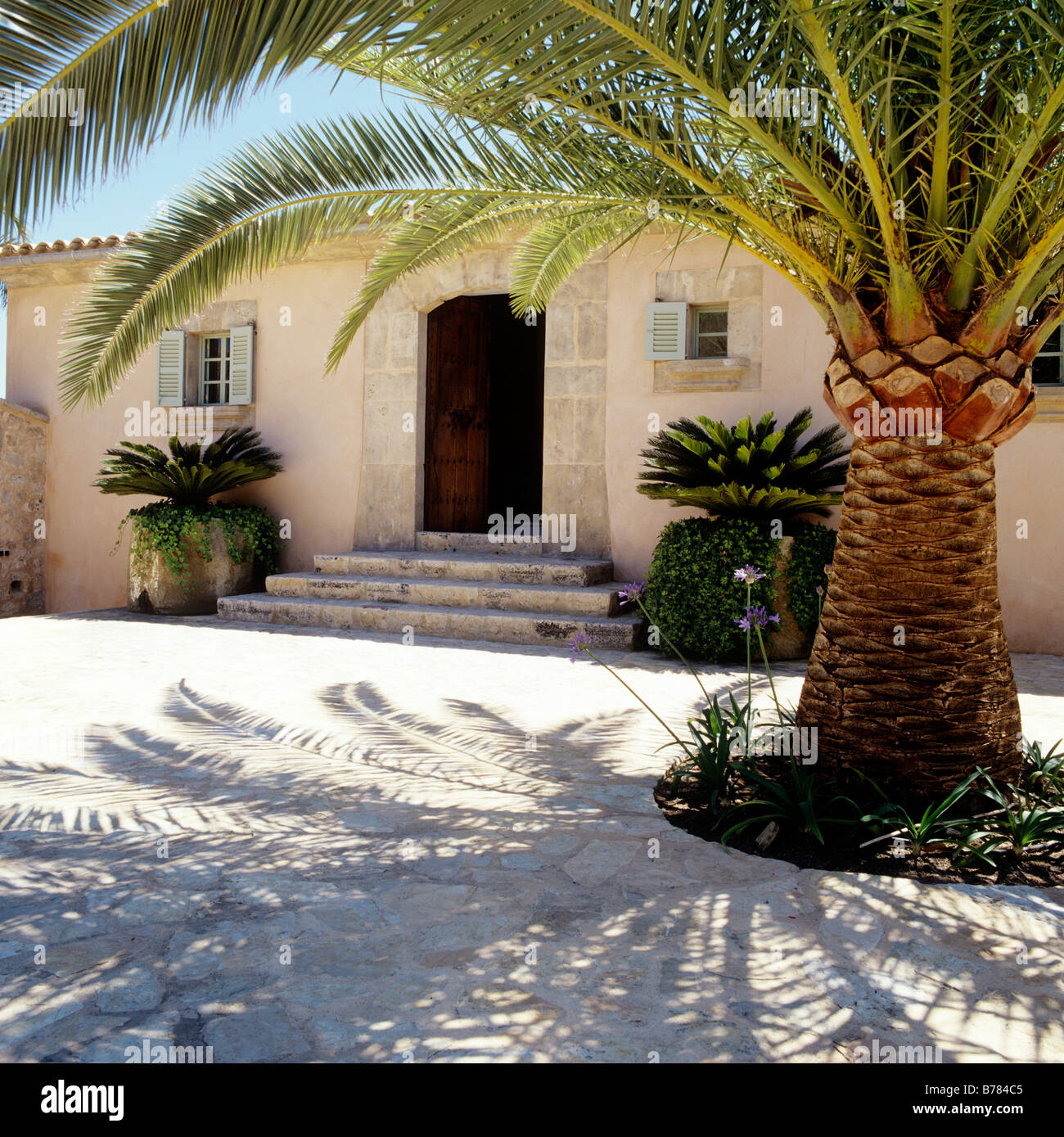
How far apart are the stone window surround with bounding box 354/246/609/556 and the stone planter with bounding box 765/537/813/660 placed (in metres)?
2.31

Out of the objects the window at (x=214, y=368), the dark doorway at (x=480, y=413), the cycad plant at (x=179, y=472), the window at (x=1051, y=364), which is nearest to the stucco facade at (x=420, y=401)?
the window at (x=214, y=368)

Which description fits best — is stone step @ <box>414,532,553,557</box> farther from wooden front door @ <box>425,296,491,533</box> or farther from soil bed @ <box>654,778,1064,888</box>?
soil bed @ <box>654,778,1064,888</box>

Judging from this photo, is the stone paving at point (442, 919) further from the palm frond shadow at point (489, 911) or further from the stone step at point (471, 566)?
the stone step at point (471, 566)

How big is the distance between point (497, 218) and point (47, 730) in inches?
147

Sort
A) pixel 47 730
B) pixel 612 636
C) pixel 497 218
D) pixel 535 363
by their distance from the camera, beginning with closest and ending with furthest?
pixel 47 730
pixel 497 218
pixel 612 636
pixel 535 363

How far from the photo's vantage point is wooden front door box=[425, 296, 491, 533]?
10312mm

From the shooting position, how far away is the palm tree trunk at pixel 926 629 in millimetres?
3301

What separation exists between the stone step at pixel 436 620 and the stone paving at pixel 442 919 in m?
2.73

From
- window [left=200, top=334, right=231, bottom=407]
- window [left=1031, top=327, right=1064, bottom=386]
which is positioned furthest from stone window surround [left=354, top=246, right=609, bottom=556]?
window [left=1031, top=327, right=1064, bottom=386]

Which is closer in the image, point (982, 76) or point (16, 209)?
point (16, 209)

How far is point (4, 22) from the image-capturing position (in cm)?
224

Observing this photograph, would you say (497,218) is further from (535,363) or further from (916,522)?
(535,363)

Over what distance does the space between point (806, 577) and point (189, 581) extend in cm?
580
